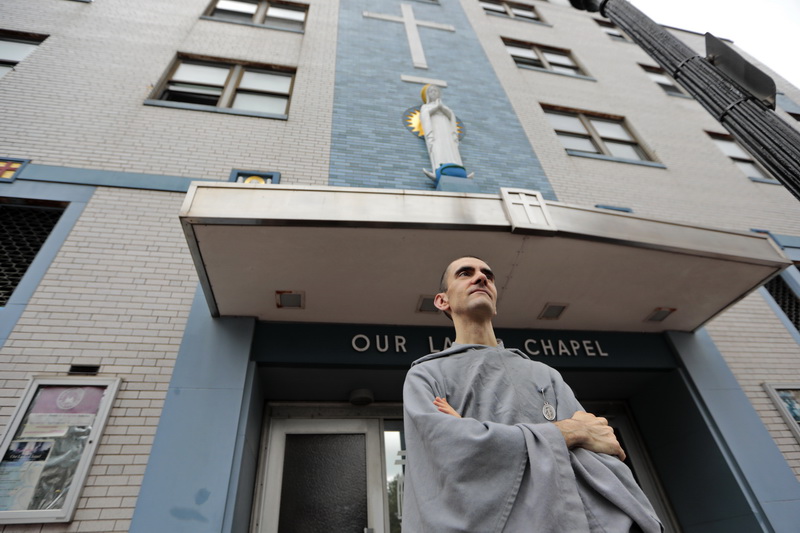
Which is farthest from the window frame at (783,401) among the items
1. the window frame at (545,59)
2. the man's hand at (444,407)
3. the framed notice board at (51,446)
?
the window frame at (545,59)

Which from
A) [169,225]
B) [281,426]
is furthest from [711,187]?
[169,225]

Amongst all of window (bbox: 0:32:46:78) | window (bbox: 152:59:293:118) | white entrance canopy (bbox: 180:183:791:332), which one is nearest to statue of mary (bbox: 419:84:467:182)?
white entrance canopy (bbox: 180:183:791:332)

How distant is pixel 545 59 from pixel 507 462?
1250 cm

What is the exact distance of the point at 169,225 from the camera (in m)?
5.22

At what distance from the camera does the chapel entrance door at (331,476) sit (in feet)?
14.5

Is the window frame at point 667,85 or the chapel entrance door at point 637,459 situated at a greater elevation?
the window frame at point 667,85

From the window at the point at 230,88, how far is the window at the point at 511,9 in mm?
8628

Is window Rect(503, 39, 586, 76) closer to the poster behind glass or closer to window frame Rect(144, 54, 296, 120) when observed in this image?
window frame Rect(144, 54, 296, 120)

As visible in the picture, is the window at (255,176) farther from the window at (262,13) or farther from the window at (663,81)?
the window at (663,81)

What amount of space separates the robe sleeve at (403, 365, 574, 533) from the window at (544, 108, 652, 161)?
813 cm

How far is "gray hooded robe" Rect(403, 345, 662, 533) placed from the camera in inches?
61.5

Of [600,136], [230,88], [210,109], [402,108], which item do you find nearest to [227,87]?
[230,88]

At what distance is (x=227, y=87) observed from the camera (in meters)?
7.80

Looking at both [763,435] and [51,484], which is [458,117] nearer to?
[763,435]
